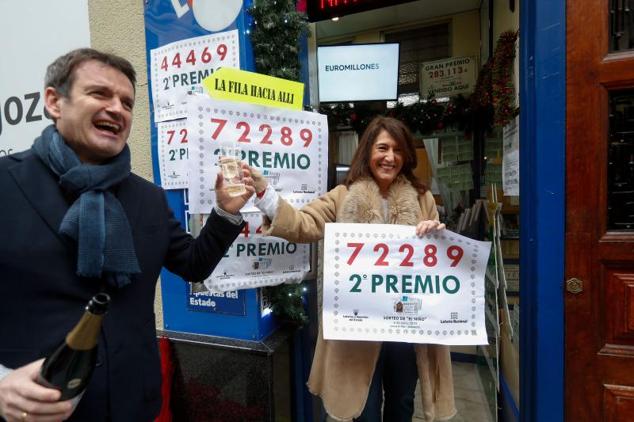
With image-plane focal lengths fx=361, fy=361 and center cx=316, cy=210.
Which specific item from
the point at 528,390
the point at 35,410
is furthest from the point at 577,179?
the point at 35,410

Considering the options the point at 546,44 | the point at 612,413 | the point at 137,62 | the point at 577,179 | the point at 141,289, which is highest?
the point at 137,62

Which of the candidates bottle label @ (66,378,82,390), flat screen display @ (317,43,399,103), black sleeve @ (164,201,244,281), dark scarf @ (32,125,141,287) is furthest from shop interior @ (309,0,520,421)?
bottle label @ (66,378,82,390)

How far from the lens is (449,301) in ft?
5.52

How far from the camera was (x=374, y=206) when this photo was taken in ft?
5.70

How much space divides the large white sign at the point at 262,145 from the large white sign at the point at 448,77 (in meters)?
3.66

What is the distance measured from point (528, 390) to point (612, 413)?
34 cm

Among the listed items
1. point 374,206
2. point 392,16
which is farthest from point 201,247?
point 392,16

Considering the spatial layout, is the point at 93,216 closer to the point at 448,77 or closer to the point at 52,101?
the point at 52,101

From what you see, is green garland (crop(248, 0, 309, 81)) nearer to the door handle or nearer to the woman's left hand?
the woman's left hand

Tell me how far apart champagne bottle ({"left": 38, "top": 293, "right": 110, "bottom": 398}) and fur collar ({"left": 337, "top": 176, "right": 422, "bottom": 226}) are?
1108 millimetres

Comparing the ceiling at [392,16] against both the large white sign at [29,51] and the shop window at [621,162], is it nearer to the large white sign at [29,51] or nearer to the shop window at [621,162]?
the large white sign at [29,51]

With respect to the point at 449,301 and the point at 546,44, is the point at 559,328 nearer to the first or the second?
the point at 449,301

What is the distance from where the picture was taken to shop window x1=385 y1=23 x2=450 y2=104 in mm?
6016

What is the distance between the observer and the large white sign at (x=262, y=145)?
171cm
